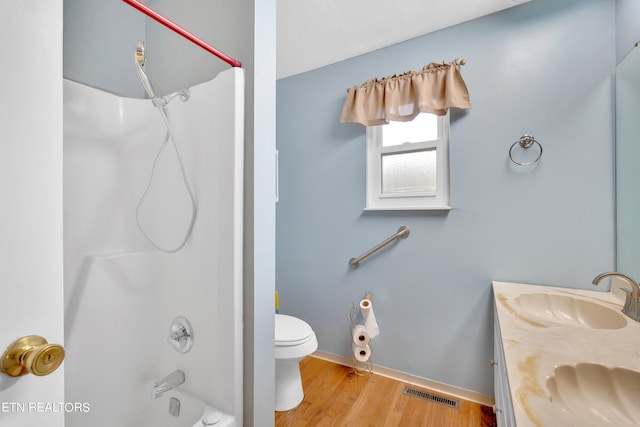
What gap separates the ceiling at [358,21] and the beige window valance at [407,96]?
0.26 meters

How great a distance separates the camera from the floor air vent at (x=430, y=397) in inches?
64.8

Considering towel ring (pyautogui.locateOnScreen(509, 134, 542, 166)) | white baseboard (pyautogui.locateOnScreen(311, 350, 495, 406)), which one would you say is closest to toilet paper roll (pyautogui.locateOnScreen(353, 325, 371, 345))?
white baseboard (pyautogui.locateOnScreen(311, 350, 495, 406))

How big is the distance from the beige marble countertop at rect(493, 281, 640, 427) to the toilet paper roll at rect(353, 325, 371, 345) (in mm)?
984

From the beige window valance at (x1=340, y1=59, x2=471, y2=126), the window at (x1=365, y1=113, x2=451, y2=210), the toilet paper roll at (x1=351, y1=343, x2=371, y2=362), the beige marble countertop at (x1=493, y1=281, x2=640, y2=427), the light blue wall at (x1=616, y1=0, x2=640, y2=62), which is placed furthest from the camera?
the toilet paper roll at (x1=351, y1=343, x2=371, y2=362)

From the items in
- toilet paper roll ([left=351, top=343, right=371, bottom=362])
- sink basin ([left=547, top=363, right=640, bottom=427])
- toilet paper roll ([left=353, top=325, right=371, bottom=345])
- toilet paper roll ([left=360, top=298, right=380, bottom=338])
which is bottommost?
toilet paper roll ([left=351, top=343, right=371, bottom=362])

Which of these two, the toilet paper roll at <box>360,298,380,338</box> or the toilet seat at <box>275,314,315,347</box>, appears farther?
the toilet paper roll at <box>360,298,380,338</box>

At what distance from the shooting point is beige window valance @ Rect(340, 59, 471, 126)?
5.40 feet

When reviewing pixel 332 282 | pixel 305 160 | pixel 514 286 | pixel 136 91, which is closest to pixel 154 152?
pixel 136 91

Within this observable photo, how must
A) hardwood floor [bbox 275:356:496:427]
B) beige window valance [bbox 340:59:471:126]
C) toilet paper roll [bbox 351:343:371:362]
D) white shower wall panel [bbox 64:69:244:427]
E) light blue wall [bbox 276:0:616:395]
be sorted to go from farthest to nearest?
toilet paper roll [bbox 351:343:371:362]
beige window valance [bbox 340:59:471:126]
hardwood floor [bbox 275:356:496:427]
light blue wall [bbox 276:0:616:395]
white shower wall panel [bbox 64:69:244:427]

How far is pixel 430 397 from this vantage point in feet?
5.62

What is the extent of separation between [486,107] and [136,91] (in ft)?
6.48

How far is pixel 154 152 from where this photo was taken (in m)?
1.21

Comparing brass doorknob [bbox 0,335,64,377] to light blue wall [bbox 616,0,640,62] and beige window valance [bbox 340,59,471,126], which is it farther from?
light blue wall [bbox 616,0,640,62]

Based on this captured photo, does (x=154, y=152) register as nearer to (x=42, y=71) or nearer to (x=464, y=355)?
(x=42, y=71)
